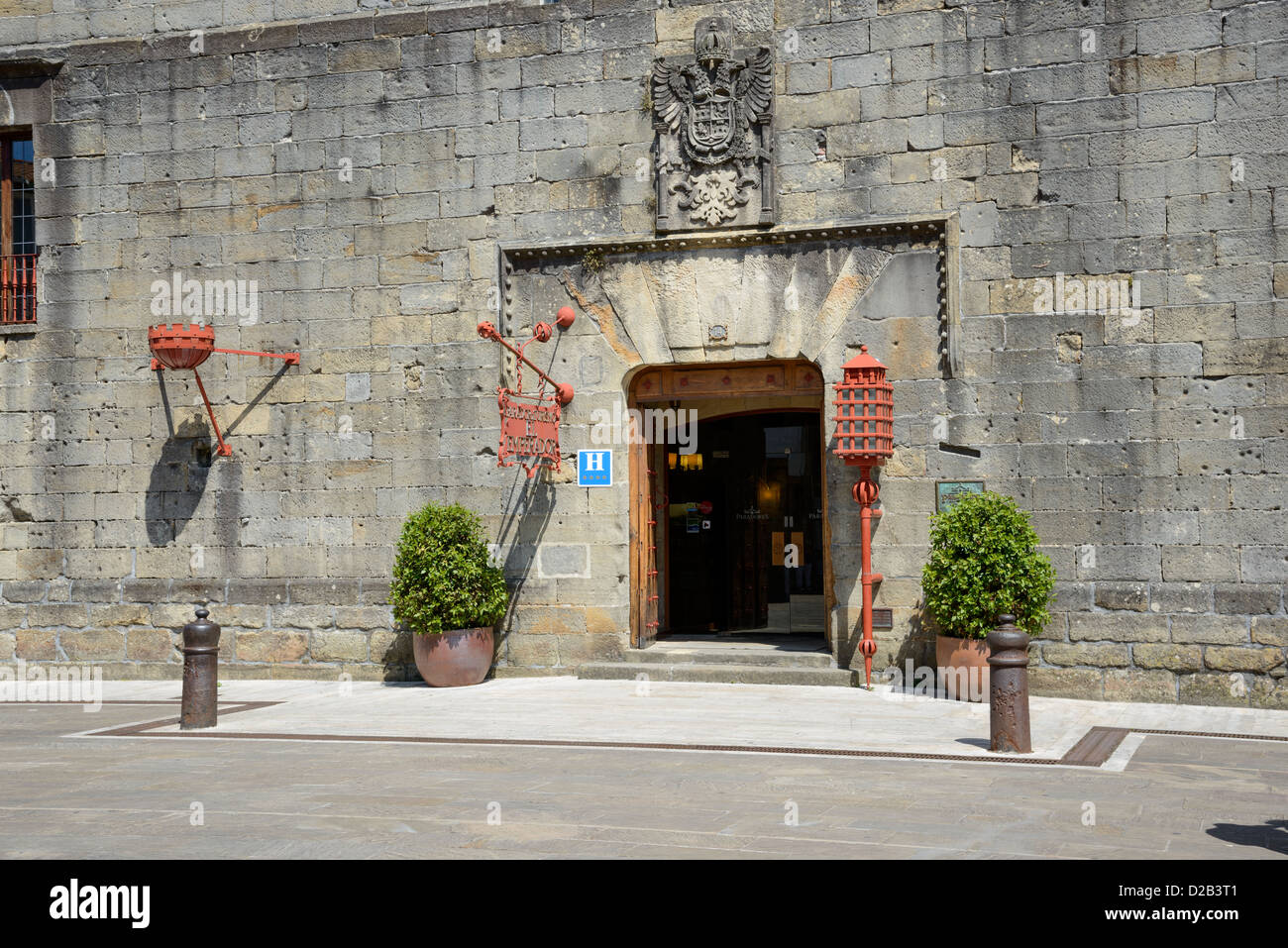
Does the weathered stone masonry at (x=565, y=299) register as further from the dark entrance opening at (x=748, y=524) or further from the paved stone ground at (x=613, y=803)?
the paved stone ground at (x=613, y=803)

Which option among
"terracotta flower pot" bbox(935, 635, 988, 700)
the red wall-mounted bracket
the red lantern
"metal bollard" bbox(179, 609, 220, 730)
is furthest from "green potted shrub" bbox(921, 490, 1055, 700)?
the red wall-mounted bracket

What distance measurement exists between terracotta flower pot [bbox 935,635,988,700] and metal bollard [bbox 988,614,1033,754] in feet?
8.13

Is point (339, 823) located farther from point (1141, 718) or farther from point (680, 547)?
point (680, 547)

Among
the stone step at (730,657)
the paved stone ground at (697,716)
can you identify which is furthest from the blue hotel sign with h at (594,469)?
the paved stone ground at (697,716)

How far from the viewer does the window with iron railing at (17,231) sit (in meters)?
13.5

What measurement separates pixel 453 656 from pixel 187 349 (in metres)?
3.98

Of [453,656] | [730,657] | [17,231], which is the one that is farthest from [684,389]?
[17,231]

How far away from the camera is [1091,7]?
10992 millimetres

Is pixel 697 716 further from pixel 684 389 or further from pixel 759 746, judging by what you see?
pixel 684 389

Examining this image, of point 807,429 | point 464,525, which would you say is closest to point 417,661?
point 464,525

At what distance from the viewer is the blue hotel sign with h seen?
12.2 m

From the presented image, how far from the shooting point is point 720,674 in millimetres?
11594
